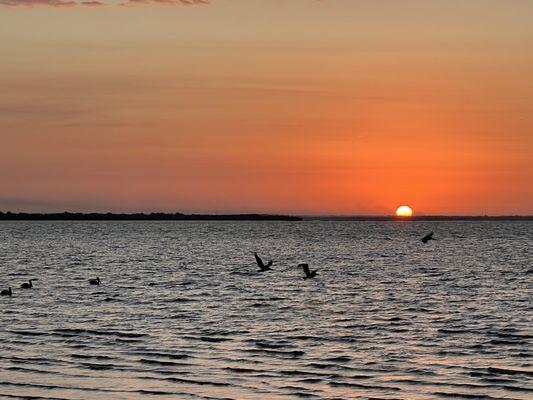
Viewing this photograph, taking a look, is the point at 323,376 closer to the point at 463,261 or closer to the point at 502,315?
the point at 502,315

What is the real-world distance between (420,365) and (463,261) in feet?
215

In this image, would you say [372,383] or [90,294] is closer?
[372,383]

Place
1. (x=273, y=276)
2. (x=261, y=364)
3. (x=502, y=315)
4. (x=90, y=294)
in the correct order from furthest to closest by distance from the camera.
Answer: (x=273, y=276), (x=90, y=294), (x=502, y=315), (x=261, y=364)

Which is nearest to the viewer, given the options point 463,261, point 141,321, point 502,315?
point 141,321

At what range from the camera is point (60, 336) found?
3117 cm

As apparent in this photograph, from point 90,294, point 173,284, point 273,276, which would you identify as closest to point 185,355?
point 90,294

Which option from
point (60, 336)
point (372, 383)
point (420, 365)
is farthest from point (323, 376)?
point (60, 336)

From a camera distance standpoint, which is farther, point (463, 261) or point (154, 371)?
point (463, 261)

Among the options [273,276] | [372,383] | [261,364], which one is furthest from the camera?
[273,276]

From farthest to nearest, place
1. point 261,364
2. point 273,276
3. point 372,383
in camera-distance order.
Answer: point 273,276
point 261,364
point 372,383

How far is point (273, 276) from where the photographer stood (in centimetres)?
6675

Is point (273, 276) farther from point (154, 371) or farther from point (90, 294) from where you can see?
point (154, 371)

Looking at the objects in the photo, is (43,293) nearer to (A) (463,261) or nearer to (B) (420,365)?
(B) (420,365)

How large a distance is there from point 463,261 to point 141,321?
58557 millimetres
